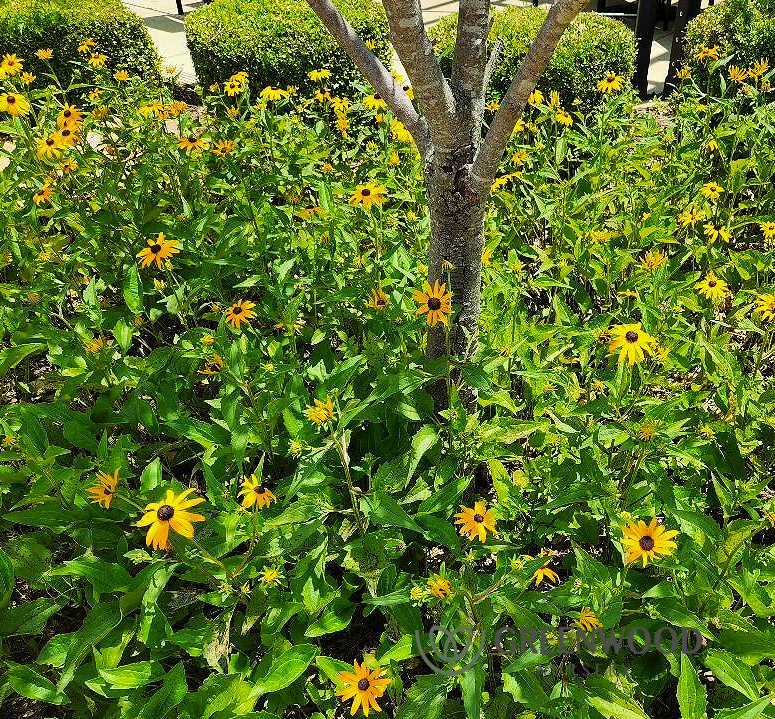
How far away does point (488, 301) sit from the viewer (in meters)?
2.60

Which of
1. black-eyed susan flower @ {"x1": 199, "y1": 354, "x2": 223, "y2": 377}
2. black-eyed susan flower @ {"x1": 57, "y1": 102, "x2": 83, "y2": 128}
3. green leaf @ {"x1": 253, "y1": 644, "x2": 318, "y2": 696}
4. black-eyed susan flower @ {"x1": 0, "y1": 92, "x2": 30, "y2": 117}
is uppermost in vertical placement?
black-eyed susan flower @ {"x1": 0, "y1": 92, "x2": 30, "y2": 117}

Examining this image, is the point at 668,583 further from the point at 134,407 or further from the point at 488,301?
the point at 134,407

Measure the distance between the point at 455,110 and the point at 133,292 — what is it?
151 cm

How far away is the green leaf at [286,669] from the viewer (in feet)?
5.37

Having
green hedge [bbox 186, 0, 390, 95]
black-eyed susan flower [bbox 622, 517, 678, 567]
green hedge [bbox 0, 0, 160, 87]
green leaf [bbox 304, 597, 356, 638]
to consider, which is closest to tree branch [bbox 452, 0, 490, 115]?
black-eyed susan flower [bbox 622, 517, 678, 567]

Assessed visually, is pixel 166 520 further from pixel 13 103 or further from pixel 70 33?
pixel 70 33

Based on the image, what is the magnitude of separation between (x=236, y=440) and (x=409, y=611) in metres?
0.72

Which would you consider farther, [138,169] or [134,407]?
[138,169]

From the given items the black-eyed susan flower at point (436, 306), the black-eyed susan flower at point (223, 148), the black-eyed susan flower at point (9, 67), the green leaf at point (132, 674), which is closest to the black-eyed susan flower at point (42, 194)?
the black-eyed susan flower at point (9, 67)

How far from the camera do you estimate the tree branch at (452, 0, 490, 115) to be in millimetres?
1900

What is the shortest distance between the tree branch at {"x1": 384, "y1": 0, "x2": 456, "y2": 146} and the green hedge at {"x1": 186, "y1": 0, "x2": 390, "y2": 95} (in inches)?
128

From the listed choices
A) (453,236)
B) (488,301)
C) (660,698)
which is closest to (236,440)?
(453,236)

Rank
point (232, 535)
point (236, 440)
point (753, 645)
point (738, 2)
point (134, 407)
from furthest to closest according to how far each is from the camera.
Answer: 1. point (738, 2)
2. point (134, 407)
3. point (236, 440)
4. point (232, 535)
5. point (753, 645)

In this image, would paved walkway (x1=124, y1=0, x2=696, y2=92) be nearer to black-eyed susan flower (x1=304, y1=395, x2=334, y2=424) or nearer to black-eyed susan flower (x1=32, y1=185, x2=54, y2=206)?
black-eyed susan flower (x1=32, y1=185, x2=54, y2=206)
